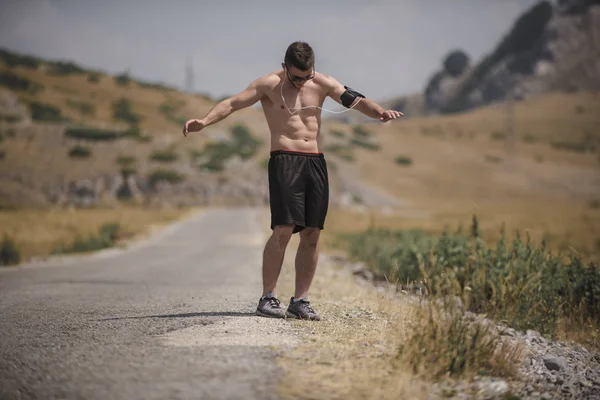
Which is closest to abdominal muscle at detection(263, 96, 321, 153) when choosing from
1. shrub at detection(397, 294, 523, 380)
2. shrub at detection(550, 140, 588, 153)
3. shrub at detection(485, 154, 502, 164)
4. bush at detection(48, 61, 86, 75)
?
shrub at detection(397, 294, 523, 380)

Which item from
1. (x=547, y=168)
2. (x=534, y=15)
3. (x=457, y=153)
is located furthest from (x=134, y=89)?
(x=534, y=15)

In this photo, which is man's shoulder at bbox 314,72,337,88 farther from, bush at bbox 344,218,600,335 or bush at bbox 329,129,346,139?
bush at bbox 329,129,346,139

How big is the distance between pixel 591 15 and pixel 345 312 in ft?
551

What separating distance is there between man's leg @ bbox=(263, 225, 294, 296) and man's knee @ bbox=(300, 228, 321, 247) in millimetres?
128

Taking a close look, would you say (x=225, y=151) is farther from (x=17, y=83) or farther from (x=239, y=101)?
(x=239, y=101)

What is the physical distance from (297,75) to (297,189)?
1.01 metres

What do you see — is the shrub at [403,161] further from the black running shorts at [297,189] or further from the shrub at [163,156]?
the black running shorts at [297,189]

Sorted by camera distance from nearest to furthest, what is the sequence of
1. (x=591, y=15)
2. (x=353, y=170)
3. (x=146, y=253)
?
(x=146, y=253)
(x=353, y=170)
(x=591, y=15)

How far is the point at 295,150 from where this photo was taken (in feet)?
18.0

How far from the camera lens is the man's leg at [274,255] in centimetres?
548

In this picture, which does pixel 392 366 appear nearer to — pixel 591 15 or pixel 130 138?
pixel 130 138

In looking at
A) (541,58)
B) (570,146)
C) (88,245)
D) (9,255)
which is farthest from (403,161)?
(541,58)

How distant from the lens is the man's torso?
217 inches

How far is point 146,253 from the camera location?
1666 cm
